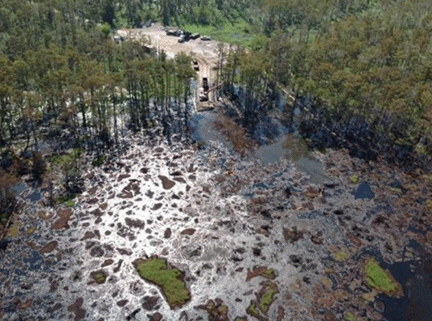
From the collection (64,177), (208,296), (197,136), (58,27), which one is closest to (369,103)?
(197,136)

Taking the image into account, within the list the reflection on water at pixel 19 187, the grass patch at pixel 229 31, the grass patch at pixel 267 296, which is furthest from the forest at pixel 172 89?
the grass patch at pixel 267 296

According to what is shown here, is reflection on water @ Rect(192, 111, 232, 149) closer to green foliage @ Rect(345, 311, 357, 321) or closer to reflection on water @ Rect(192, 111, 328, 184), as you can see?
reflection on water @ Rect(192, 111, 328, 184)

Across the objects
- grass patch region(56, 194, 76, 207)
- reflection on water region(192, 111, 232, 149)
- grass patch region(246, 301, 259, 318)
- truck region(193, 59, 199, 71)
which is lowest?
grass patch region(246, 301, 259, 318)

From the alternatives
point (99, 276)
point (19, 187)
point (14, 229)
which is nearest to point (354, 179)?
point (99, 276)

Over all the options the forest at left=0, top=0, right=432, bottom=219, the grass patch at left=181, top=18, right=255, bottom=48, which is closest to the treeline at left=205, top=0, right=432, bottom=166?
the forest at left=0, top=0, right=432, bottom=219

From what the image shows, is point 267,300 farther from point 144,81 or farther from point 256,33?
point 256,33
